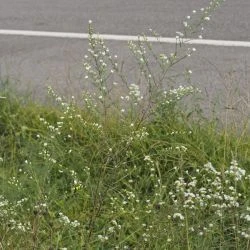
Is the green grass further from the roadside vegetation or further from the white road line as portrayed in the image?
the white road line

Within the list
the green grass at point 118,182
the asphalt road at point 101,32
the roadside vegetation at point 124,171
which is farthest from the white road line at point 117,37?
the green grass at point 118,182

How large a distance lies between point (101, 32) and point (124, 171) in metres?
3.20

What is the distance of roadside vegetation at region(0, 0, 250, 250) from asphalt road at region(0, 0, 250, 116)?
607 mm

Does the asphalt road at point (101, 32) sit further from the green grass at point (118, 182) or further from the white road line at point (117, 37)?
the green grass at point (118, 182)

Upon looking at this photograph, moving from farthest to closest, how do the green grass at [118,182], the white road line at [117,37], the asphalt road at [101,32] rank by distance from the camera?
the white road line at [117,37]
the asphalt road at [101,32]
the green grass at [118,182]

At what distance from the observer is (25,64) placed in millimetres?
5199

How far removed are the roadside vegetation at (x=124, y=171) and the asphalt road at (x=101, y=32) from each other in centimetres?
61

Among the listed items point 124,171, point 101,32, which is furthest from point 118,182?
point 101,32

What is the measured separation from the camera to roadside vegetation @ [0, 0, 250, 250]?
254cm

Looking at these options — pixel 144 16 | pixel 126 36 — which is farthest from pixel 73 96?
pixel 144 16

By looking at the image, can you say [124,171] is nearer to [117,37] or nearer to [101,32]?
[117,37]

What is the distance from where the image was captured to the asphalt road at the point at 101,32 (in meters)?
4.59

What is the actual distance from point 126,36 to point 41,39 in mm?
978

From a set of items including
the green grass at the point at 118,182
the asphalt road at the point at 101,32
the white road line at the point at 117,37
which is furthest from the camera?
the white road line at the point at 117,37
